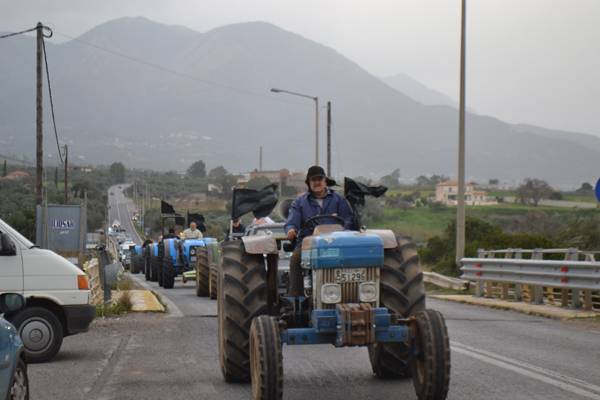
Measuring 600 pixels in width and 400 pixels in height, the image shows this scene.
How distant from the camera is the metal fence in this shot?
19.0m

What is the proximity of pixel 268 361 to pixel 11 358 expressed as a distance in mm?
2034

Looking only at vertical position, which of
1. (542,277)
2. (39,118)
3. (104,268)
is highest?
(39,118)

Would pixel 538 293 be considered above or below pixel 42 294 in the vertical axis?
below

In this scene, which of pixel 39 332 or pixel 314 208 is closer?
pixel 314 208

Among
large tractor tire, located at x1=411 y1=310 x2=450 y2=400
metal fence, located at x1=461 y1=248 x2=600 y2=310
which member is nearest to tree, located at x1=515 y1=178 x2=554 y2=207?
metal fence, located at x1=461 y1=248 x2=600 y2=310

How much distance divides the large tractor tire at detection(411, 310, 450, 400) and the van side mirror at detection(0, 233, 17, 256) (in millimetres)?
6189

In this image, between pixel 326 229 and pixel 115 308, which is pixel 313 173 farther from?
pixel 115 308

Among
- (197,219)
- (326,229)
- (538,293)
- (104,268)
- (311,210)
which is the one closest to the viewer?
(326,229)

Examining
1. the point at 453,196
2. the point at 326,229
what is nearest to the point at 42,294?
the point at 326,229

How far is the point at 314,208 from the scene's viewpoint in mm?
10664

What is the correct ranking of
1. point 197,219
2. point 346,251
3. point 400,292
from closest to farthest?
point 346,251, point 400,292, point 197,219

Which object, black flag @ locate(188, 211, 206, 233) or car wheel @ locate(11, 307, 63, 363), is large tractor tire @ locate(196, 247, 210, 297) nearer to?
black flag @ locate(188, 211, 206, 233)

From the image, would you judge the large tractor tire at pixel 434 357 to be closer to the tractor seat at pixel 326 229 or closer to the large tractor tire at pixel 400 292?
the large tractor tire at pixel 400 292

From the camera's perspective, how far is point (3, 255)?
13328mm
